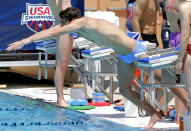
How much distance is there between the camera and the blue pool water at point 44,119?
16.9ft

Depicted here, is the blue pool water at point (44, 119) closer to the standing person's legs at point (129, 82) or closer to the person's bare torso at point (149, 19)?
the standing person's legs at point (129, 82)

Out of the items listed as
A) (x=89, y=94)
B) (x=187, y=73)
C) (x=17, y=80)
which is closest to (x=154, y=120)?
(x=187, y=73)

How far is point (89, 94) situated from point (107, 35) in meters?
2.94

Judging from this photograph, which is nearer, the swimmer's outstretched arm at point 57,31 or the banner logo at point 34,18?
the swimmer's outstretched arm at point 57,31

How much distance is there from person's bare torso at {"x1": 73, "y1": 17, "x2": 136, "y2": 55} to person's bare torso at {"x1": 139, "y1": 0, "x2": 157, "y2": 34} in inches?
63.5

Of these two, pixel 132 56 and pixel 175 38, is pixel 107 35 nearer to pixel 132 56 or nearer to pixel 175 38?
pixel 132 56

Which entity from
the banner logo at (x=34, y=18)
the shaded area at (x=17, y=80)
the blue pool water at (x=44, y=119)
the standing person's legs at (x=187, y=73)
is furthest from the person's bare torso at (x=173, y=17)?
the shaded area at (x=17, y=80)

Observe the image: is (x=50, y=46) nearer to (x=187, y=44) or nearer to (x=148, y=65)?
(x=148, y=65)

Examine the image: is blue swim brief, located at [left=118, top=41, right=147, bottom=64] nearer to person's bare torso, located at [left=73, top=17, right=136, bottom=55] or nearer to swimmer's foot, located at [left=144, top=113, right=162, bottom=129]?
person's bare torso, located at [left=73, top=17, right=136, bottom=55]

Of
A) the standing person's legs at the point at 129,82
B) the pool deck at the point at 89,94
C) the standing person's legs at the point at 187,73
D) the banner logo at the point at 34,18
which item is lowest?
the pool deck at the point at 89,94

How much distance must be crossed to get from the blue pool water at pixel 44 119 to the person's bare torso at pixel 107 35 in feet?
2.65

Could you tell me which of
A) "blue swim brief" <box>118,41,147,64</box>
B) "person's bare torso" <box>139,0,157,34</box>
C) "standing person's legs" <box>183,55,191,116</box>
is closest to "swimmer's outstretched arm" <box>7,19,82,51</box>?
"blue swim brief" <box>118,41,147,64</box>

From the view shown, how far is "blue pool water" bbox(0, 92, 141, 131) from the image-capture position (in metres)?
5.15

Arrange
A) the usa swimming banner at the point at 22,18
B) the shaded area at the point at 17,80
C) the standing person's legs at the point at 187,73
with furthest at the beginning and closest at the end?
1. the shaded area at the point at 17,80
2. the usa swimming banner at the point at 22,18
3. the standing person's legs at the point at 187,73
